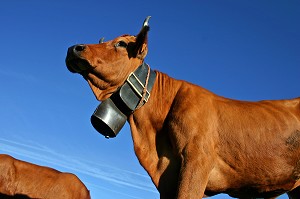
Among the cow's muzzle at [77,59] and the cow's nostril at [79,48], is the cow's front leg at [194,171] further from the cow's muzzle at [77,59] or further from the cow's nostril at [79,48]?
the cow's nostril at [79,48]

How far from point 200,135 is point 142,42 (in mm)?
1579

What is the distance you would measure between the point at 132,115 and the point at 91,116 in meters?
0.54

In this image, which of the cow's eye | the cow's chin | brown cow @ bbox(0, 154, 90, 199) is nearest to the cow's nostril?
the cow's chin

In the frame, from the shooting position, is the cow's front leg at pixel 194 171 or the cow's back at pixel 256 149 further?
the cow's back at pixel 256 149

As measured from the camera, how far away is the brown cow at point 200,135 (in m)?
4.45

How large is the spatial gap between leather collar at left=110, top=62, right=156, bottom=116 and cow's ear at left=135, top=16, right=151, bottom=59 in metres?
0.31

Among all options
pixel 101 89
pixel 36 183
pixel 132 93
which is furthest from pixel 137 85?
pixel 36 183

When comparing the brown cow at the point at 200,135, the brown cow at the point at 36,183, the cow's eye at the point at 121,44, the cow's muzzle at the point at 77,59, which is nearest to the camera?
the brown cow at the point at 200,135

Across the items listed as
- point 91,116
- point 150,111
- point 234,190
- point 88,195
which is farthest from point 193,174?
point 88,195

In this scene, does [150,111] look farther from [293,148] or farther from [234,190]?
[293,148]

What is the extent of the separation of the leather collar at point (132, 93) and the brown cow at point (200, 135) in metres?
0.03

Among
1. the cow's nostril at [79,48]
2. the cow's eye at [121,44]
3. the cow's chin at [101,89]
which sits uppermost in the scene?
the cow's eye at [121,44]

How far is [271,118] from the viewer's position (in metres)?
4.88

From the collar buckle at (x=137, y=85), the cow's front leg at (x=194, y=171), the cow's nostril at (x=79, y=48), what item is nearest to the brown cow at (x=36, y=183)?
A: the collar buckle at (x=137, y=85)
